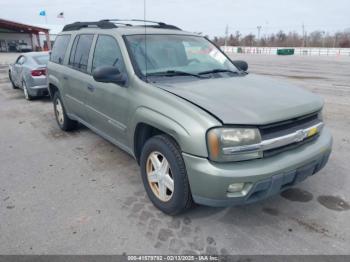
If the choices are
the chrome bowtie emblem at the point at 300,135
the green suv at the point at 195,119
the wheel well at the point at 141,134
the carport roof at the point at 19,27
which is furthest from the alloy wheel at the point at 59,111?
the carport roof at the point at 19,27

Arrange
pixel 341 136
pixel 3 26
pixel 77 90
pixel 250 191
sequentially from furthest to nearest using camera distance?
pixel 3 26 → pixel 341 136 → pixel 77 90 → pixel 250 191

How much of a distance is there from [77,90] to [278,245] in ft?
11.4

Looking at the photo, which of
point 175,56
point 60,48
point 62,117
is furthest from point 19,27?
point 175,56

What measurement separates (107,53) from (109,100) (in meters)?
0.67

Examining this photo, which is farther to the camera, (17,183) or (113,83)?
(17,183)

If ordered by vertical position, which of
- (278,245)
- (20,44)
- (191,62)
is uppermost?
(20,44)

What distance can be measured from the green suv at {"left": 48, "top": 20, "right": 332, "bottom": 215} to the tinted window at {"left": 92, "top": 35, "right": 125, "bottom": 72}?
0.01 metres

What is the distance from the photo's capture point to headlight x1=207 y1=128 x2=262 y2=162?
2.32 meters

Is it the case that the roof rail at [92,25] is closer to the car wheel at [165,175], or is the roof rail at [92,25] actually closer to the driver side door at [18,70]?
the car wheel at [165,175]

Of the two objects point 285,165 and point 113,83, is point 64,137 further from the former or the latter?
point 285,165

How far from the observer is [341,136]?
17.4 feet

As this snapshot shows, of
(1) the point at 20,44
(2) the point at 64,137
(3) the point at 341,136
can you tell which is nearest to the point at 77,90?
(2) the point at 64,137

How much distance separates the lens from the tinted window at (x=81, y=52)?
13.9ft

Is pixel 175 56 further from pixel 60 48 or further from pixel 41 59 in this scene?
pixel 41 59
